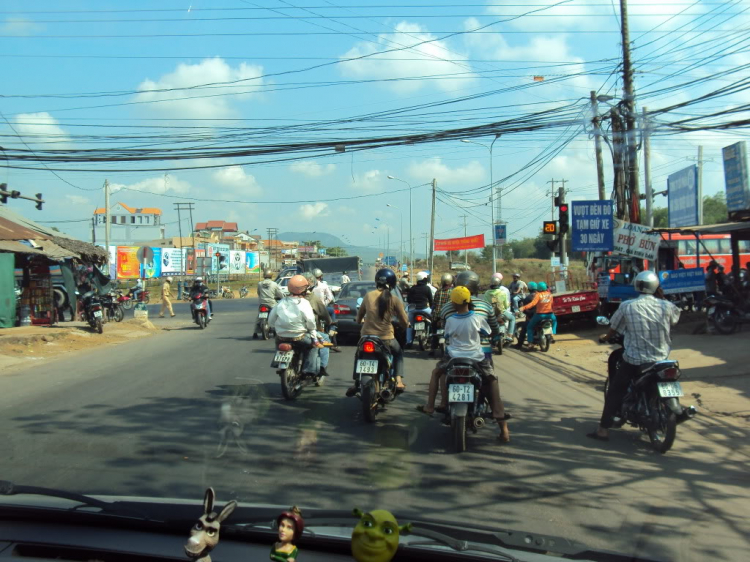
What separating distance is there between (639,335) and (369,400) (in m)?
2.96

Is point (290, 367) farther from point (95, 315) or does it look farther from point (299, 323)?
point (95, 315)

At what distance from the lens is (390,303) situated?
8102mm

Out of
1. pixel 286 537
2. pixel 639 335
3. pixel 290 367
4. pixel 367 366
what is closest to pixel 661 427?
pixel 639 335

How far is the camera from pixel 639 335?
Answer: 21.7 ft

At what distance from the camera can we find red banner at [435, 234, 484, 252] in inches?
2053

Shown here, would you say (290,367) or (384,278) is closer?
(384,278)

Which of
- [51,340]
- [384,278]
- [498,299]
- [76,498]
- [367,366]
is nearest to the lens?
[76,498]

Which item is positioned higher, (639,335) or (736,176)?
(736,176)

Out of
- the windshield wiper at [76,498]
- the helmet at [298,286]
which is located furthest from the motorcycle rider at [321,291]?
the windshield wiper at [76,498]

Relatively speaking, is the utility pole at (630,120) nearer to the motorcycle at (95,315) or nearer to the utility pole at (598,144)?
the utility pole at (598,144)

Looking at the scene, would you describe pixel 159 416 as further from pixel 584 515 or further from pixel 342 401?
pixel 584 515

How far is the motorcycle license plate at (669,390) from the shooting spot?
245 inches

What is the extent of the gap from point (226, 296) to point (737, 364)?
4188 cm

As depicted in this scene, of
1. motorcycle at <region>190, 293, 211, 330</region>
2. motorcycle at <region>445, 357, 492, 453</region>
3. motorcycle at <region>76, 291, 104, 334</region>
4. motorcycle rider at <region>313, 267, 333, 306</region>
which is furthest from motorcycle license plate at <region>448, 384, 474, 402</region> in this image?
motorcycle at <region>190, 293, 211, 330</region>
